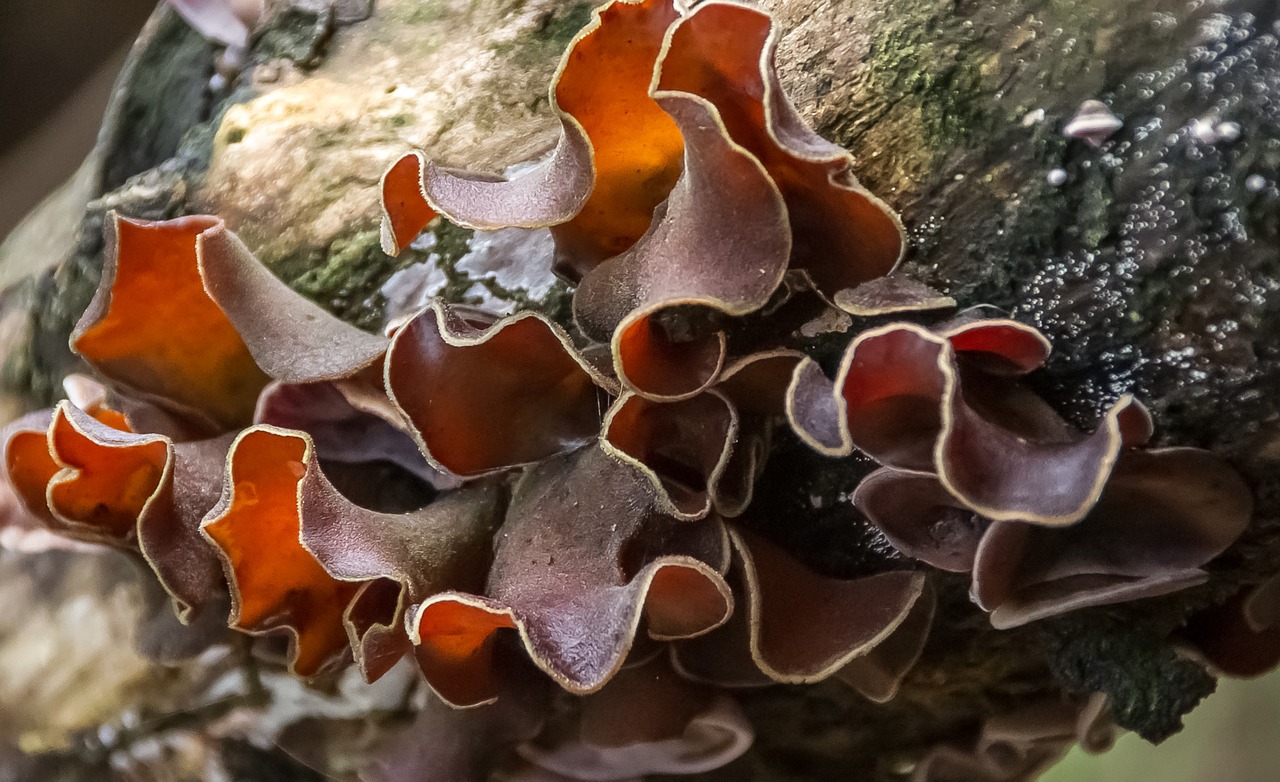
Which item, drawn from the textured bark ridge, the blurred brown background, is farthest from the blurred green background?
the blurred brown background

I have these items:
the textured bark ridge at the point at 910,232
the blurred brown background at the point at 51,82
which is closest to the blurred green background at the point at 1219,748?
the textured bark ridge at the point at 910,232

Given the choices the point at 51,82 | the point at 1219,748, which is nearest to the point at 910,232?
the point at 1219,748

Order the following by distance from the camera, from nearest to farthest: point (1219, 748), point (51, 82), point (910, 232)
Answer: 1. point (910, 232)
2. point (1219, 748)
3. point (51, 82)

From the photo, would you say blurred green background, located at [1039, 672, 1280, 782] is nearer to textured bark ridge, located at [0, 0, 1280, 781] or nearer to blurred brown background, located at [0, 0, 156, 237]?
textured bark ridge, located at [0, 0, 1280, 781]

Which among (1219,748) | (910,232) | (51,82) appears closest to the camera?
(910,232)

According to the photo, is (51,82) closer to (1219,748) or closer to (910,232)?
(910,232)
